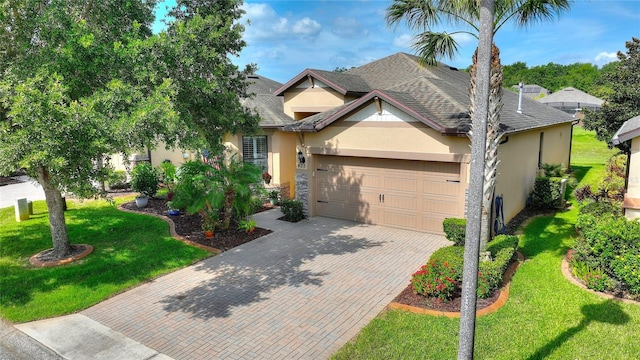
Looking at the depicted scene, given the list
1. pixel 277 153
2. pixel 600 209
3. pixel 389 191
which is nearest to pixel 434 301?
pixel 389 191

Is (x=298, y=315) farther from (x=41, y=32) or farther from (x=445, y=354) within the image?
(x=41, y=32)

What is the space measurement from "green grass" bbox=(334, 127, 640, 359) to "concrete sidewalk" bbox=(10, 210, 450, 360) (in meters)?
0.64

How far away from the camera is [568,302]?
25.1 feet

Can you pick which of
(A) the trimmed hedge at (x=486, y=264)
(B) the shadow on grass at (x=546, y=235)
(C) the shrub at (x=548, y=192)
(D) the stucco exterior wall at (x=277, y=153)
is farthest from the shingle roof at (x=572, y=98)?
(A) the trimmed hedge at (x=486, y=264)

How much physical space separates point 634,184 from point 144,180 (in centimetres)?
1616

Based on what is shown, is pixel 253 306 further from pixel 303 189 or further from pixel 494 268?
pixel 303 189

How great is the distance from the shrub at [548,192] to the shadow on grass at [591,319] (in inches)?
321

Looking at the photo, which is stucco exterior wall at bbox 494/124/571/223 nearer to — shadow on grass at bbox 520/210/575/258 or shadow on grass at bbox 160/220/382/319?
shadow on grass at bbox 520/210/575/258

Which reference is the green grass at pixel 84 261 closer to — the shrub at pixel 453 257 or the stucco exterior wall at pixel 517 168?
the shrub at pixel 453 257

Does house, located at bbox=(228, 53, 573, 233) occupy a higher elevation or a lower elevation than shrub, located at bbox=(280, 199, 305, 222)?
higher

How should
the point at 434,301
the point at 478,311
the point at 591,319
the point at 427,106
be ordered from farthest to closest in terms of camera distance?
the point at 427,106 → the point at 434,301 → the point at 478,311 → the point at 591,319

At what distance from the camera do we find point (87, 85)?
8898 mm

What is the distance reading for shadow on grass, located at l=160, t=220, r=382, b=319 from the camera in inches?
332

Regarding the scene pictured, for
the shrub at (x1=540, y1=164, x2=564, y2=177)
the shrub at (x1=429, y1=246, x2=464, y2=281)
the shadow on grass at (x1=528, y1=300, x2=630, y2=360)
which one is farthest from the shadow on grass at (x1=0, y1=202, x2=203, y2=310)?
the shrub at (x1=540, y1=164, x2=564, y2=177)
